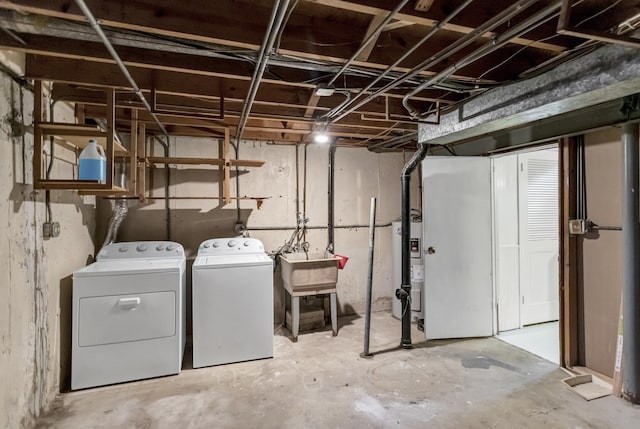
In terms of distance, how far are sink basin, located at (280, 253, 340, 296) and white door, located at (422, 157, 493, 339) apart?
98cm

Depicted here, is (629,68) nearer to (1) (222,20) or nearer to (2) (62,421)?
(1) (222,20)

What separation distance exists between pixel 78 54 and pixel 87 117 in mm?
1317

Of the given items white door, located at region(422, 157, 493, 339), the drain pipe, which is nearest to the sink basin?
the drain pipe

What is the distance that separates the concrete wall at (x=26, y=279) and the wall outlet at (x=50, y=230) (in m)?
0.04

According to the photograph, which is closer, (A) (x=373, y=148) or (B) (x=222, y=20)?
(B) (x=222, y=20)

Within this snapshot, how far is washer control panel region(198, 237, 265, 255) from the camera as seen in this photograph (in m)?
3.40

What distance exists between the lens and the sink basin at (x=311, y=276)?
10.9ft

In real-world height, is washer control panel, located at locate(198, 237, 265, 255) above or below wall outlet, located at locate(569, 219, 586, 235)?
below

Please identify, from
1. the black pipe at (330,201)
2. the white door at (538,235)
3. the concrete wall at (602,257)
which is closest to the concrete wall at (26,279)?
the black pipe at (330,201)

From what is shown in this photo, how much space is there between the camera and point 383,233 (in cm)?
438

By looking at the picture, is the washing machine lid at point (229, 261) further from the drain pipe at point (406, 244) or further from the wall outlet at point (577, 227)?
the wall outlet at point (577, 227)

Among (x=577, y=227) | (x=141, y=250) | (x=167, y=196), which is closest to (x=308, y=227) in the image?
(x=167, y=196)

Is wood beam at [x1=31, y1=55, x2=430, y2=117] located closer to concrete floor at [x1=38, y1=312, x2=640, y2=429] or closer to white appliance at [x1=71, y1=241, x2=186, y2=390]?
white appliance at [x1=71, y1=241, x2=186, y2=390]

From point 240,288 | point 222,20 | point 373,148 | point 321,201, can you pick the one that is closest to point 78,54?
point 222,20
